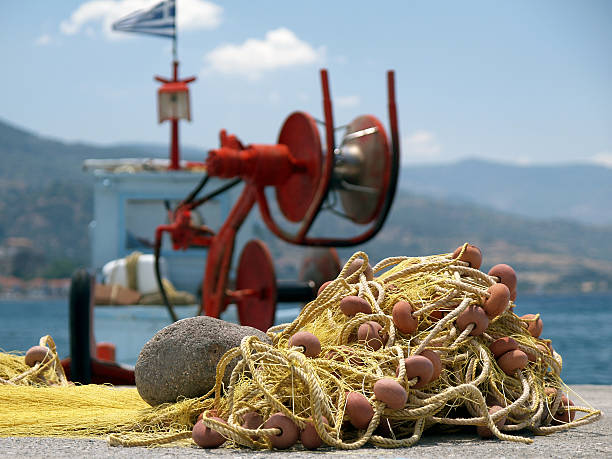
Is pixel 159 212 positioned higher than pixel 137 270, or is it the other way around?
pixel 159 212

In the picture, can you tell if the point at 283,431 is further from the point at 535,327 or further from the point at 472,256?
the point at 535,327

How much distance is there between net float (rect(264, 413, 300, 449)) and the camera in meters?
3.20

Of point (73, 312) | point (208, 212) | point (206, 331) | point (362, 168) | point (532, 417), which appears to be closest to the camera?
point (532, 417)

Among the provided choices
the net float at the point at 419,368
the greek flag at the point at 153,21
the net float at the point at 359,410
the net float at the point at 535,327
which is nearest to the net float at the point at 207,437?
the net float at the point at 359,410

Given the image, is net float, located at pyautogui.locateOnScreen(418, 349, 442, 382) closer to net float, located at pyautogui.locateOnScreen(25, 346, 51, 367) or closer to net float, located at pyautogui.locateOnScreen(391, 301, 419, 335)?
net float, located at pyautogui.locateOnScreen(391, 301, 419, 335)

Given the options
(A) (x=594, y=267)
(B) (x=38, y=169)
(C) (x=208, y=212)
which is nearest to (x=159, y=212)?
(C) (x=208, y=212)

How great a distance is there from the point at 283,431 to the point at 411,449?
1.67 feet

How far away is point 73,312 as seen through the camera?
693 centimetres

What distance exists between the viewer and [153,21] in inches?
624

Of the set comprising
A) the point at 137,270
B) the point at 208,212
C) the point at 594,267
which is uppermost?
the point at 208,212

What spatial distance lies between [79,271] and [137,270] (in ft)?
29.2

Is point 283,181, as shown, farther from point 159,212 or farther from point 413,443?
point 159,212

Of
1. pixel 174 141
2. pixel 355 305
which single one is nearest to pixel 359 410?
pixel 355 305

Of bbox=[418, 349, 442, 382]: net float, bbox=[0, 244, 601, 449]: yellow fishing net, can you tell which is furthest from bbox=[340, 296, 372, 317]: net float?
bbox=[418, 349, 442, 382]: net float
